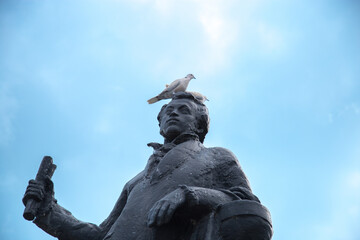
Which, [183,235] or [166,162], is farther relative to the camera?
[166,162]

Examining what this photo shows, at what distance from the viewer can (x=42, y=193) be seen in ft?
21.0

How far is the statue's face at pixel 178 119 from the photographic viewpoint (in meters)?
7.16

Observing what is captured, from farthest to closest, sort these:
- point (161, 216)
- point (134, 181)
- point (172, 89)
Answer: point (172, 89), point (134, 181), point (161, 216)

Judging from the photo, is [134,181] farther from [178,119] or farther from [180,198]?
[180,198]

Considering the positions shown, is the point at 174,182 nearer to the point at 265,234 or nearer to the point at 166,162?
the point at 166,162

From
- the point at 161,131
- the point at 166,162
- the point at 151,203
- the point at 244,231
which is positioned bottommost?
the point at 244,231

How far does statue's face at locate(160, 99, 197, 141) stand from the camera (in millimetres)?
7164

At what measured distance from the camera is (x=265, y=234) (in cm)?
509

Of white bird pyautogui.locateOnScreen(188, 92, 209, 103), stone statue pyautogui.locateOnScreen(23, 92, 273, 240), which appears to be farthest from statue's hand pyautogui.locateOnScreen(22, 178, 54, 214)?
white bird pyautogui.locateOnScreen(188, 92, 209, 103)

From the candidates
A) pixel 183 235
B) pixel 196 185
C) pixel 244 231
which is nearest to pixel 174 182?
pixel 196 185

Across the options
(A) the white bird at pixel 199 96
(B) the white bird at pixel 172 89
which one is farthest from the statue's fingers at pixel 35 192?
(B) the white bird at pixel 172 89

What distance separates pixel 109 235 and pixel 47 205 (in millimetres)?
1100

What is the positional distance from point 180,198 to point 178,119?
2044 millimetres

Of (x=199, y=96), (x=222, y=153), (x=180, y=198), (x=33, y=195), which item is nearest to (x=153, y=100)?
(x=199, y=96)
